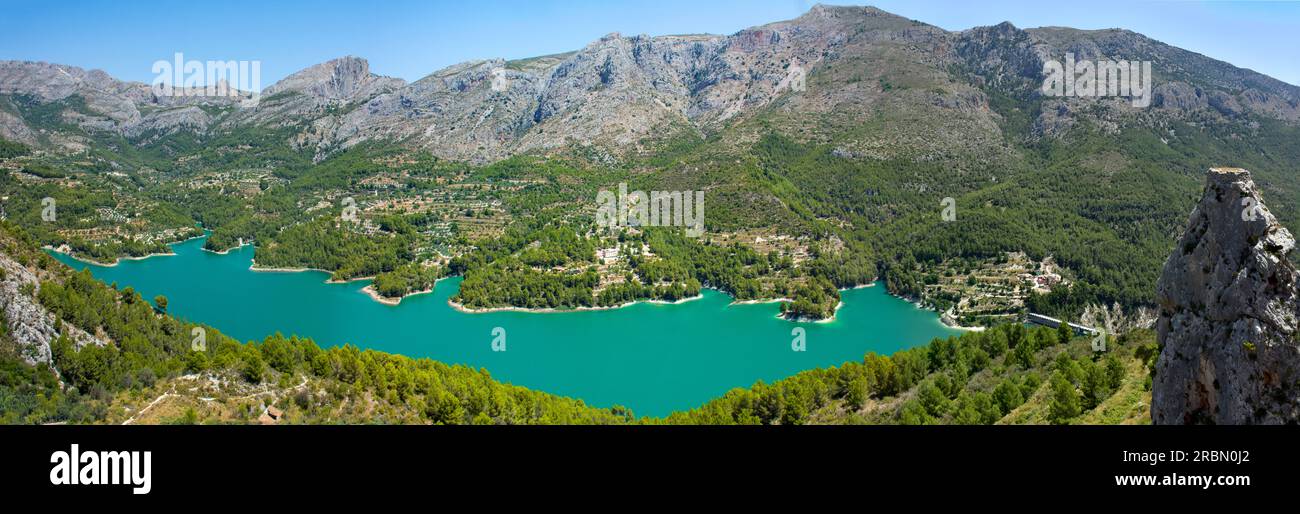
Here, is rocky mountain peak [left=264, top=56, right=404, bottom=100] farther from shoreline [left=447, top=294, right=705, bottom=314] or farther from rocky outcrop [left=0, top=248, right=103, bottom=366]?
rocky outcrop [left=0, top=248, right=103, bottom=366]

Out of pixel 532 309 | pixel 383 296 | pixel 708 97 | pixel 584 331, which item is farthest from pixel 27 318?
pixel 708 97

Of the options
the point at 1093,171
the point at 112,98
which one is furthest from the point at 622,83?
the point at 112,98

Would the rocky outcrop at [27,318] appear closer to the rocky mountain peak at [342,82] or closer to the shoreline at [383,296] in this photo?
the shoreline at [383,296]

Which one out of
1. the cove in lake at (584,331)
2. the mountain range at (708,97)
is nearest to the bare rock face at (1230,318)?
the cove in lake at (584,331)

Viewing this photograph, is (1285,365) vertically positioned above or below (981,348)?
above

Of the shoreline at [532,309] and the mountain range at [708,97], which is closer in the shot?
the shoreline at [532,309]
